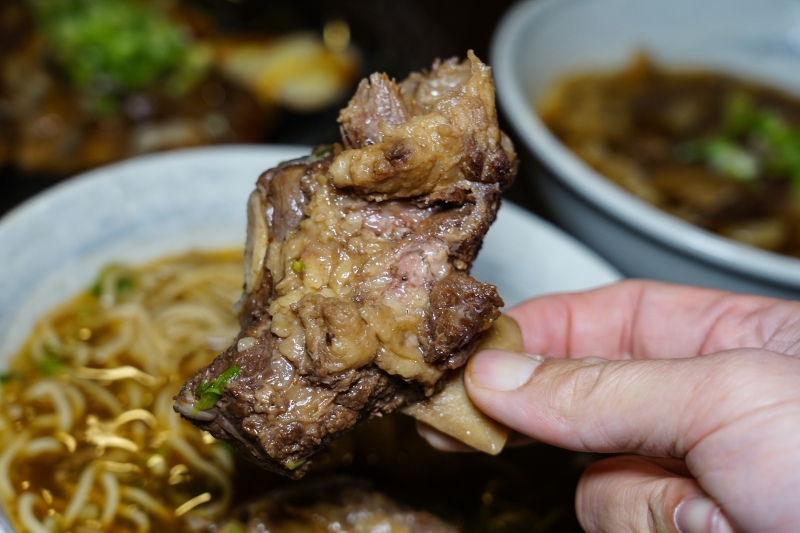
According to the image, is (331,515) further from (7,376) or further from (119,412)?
(7,376)

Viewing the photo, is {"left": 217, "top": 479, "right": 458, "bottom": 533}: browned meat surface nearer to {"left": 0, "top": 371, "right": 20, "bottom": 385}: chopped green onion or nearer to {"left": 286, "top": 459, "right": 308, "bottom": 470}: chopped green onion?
{"left": 286, "top": 459, "right": 308, "bottom": 470}: chopped green onion

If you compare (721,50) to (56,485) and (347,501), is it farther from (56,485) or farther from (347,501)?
(56,485)

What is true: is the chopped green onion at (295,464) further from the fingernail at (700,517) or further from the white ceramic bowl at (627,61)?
the white ceramic bowl at (627,61)

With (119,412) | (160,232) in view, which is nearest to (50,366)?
(119,412)

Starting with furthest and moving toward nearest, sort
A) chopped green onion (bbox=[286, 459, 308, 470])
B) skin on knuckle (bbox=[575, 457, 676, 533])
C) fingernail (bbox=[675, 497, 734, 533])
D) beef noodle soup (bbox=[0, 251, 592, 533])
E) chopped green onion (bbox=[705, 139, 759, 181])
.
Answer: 1. chopped green onion (bbox=[705, 139, 759, 181])
2. beef noodle soup (bbox=[0, 251, 592, 533])
3. skin on knuckle (bbox=[575, 457, 676, 533])
4. chopped green onion (bbox=[286, 459, 308, 470])
5. fingernail (bbox=[675, 497, 734, 533])

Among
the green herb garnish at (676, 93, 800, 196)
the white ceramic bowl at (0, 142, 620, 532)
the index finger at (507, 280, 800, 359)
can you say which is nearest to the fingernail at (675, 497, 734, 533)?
the index finger at (507, 280, 800, 359)

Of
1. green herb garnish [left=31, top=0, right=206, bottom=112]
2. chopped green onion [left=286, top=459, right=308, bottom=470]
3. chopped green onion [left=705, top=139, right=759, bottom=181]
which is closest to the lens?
chopped green onion [left=286, top=459, right=308, bottom=470]

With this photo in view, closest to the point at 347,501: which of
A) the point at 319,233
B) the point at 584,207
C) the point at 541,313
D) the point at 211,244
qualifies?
the point at 541,313
